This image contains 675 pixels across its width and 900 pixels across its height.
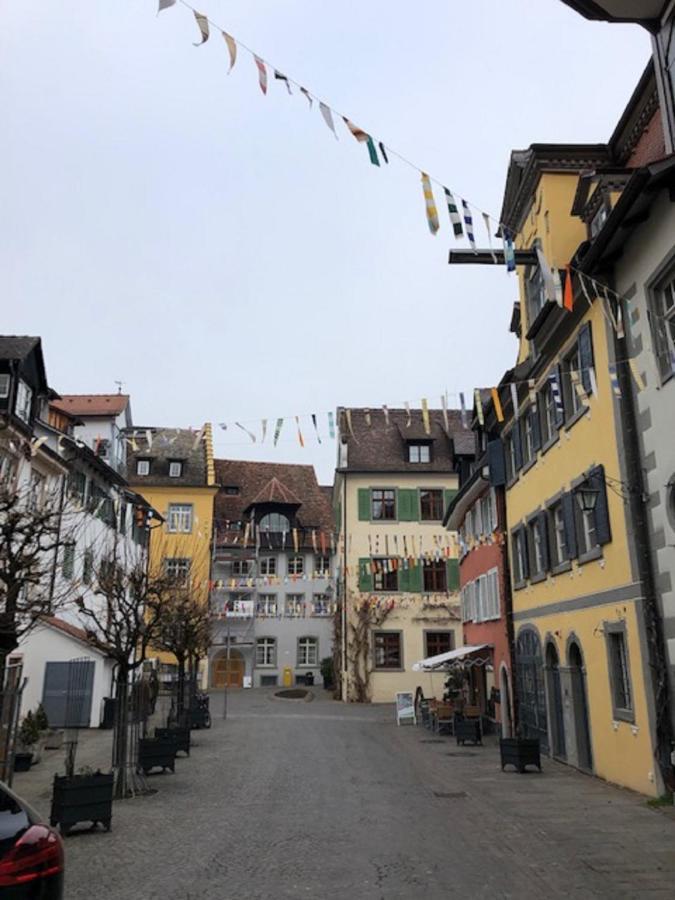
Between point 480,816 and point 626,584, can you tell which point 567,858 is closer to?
point 480,816

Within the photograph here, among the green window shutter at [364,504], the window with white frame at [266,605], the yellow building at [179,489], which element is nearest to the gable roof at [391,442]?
the green window shutter at [364,504]

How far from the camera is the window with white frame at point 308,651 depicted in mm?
48156

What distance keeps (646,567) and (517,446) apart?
862cm

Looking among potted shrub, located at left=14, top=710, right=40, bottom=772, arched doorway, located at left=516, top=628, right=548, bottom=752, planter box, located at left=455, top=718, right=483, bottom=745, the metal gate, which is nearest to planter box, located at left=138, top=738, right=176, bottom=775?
potted shrub, located at left=14, top=710, right=40, bottom=772

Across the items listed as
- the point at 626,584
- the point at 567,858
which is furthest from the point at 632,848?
the point at 626,584

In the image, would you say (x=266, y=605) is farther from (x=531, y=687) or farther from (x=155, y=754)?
(x=155, y=754)

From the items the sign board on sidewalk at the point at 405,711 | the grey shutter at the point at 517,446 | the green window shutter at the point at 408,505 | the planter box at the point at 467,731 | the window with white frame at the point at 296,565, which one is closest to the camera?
the grey shutter at the point at 517,446

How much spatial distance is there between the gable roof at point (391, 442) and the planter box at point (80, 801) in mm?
30388

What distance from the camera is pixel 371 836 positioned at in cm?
989

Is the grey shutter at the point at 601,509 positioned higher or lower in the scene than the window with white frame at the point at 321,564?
lower

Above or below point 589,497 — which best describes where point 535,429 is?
above

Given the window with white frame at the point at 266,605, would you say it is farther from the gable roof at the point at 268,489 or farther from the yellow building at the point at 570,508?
the yellow building at the point at 570,508

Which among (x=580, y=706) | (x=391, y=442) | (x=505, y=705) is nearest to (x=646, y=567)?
(x=580, y=706)

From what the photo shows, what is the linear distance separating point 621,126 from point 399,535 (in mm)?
27274
